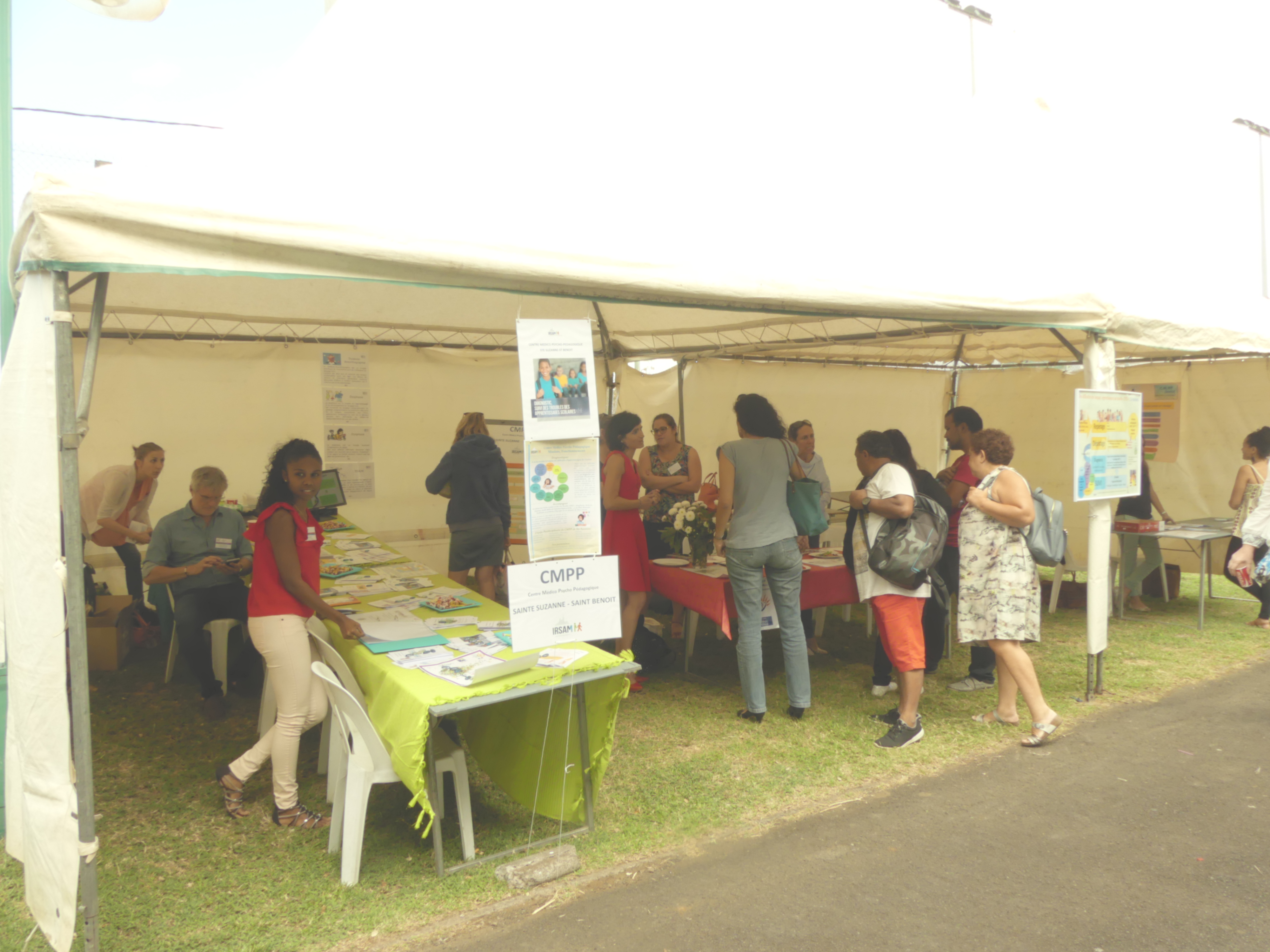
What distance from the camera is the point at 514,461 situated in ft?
27.0

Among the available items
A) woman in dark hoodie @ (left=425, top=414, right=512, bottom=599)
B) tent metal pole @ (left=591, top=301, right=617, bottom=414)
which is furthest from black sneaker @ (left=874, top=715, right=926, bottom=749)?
tent metal pole @ (left=591, top=301, right=617, bottom=414)

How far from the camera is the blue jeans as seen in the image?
4.17 m

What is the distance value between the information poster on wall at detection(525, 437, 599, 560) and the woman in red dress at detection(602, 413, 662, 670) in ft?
5.55

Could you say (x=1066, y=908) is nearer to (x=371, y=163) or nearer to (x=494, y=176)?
(x=494, y=176)

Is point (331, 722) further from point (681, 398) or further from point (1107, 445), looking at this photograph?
point (681, 398)

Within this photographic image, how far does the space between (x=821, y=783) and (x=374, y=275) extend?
2.73 m

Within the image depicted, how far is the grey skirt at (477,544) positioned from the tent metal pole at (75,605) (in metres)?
3.56

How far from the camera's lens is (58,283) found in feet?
7.56

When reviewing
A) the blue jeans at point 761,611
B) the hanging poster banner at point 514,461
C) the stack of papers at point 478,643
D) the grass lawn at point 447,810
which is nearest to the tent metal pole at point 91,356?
the stack of papers at point 478,643

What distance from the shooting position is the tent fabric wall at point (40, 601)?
2332 millimetres

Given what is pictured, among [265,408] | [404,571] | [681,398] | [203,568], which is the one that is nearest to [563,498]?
[404,571]

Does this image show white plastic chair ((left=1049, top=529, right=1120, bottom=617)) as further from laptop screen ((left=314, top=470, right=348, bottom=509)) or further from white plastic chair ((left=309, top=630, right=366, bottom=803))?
laptop screen ((left=314, top=470, right=348, bottom=509))

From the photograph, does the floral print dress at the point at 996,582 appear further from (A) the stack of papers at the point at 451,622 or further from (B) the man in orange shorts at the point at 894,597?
(A) the stack of papers at the point at 451,622

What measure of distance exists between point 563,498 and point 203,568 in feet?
9.47
